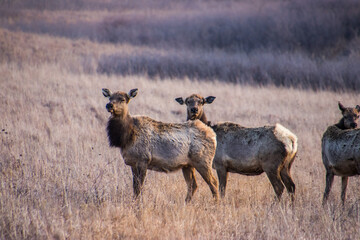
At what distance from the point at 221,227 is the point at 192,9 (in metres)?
39.3

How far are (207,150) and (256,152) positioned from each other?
111 centimetres

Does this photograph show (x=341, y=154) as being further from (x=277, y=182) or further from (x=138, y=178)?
(x=138, y=178)

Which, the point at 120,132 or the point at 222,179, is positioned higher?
the point at 120,132

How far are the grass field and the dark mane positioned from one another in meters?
0.75

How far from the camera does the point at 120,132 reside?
8242mm

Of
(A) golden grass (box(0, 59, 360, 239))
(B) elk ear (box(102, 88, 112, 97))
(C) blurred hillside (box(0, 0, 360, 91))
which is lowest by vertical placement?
(A) golden grass (box(0, 59, 360, 239))

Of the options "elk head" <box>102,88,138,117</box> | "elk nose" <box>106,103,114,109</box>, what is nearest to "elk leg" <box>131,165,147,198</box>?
"elk head" <box>102,88,138,117</box>

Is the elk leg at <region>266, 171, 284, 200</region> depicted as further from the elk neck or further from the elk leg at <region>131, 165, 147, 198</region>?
the elk neck

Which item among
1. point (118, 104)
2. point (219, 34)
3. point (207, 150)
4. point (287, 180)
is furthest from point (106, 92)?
point (219, 34)

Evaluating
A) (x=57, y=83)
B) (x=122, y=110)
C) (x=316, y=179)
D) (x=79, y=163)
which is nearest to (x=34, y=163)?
(x=79, y=163)

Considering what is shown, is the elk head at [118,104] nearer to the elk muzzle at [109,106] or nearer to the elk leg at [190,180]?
the elk muzzle at [109,106]

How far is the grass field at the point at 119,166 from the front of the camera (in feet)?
22.5

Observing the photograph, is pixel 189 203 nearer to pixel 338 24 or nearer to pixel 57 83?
pixel 57 83

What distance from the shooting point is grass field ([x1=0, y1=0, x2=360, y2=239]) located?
6859mm
